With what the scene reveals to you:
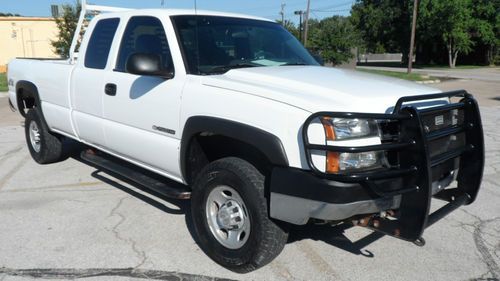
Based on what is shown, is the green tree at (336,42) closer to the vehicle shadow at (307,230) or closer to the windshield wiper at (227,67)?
the vehicle shadow at (307,230)

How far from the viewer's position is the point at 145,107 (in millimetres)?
4219

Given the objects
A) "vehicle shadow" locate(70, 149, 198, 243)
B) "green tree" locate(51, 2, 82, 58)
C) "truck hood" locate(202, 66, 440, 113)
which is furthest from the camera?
"green tree" locate(51, 2, 82, 58)

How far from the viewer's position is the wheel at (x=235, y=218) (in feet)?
10.8

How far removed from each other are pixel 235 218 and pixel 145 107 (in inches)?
54.4

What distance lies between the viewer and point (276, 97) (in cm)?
314

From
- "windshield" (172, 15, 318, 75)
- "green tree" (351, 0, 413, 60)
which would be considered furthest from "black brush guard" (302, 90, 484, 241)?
"green tree" (351, 0, 413, 60)

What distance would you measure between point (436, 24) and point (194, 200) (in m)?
40.6

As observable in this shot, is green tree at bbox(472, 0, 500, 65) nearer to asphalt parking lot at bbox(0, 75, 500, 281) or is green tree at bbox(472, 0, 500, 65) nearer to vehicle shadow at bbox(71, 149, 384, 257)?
asphalt parking lot at bbox(0, 75, 500, 281)

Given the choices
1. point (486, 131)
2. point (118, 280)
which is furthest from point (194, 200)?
point (486, 131)

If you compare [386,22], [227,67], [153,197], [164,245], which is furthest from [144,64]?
[386,22]

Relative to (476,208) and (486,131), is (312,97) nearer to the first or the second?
(476,208)

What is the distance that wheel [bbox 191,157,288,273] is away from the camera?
10.8 feet

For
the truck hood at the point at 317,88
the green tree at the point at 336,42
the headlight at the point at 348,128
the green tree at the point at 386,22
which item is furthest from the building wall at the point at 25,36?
the headlight at the point at 348,128

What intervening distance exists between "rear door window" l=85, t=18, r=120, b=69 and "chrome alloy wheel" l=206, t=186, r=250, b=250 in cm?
215
